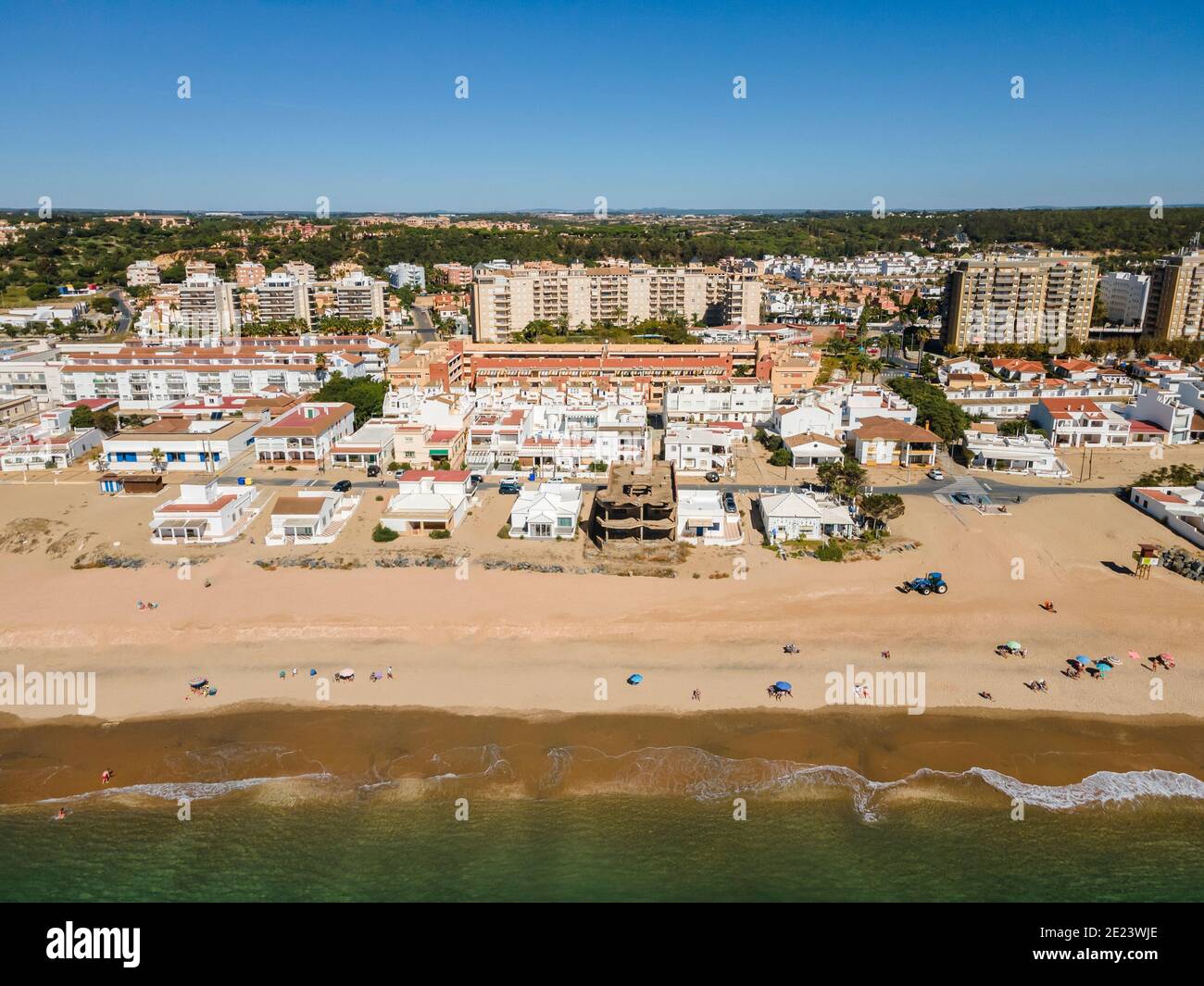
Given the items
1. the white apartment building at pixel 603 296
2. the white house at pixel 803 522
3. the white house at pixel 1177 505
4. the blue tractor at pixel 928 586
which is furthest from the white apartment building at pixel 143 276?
the white house at pixel 1177 505

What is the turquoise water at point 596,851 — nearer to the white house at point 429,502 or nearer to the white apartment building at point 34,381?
the white house at point 429,502

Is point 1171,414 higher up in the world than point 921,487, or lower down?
higher up

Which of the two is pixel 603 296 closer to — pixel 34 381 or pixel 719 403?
pixel 719 403

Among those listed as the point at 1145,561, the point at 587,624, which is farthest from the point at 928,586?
the point at 587,624

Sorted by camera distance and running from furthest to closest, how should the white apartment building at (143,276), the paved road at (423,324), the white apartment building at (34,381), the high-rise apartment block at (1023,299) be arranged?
the white apartment building at (143,276) → the paved road at (423,324) → the high-rise apartment block at (1023,299) → the white apartment building at (34,381)

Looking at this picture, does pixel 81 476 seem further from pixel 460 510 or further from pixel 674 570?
pixel 674 570

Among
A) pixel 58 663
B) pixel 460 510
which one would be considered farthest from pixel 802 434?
pixel 58 663
